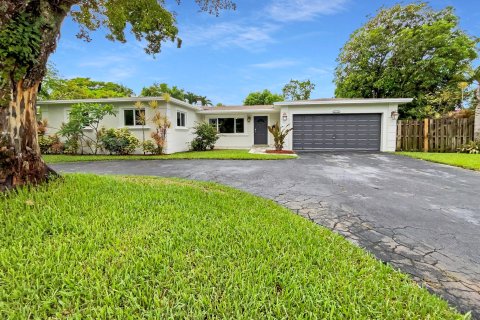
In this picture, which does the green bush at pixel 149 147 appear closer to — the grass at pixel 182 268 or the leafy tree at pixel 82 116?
the leafy tree at pixel 82 116

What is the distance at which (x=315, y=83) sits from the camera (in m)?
35.0

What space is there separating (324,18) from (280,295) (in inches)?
598

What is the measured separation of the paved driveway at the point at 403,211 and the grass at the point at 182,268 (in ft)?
1.28

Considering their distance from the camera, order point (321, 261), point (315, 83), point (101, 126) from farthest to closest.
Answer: point (315, 83) < point (101, 126) < point (321, 261)

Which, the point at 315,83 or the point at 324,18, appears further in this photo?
the point at 315,83

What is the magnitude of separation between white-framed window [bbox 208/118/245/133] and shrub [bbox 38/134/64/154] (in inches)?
357

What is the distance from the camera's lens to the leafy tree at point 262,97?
33.9 m

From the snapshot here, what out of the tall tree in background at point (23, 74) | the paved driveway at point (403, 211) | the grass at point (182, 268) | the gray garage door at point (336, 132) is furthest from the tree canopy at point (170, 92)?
the grass at point (182, 268)

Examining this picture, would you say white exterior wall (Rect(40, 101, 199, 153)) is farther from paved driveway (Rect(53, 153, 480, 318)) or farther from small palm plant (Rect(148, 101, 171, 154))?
paved driveway (Rect(53, 153, 480, 318))

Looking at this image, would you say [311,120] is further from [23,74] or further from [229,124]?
[23,74]

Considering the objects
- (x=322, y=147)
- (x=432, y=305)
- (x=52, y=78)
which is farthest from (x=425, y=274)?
(x=52, y=78)

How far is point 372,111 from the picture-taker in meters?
13.8

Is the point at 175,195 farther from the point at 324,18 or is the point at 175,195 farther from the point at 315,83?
the point at 315,83

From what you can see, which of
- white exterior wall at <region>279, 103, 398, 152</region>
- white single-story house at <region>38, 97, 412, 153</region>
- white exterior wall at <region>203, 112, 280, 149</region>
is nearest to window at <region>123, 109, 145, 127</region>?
white single-story house at <region>38, 97, 412, 153</region>
